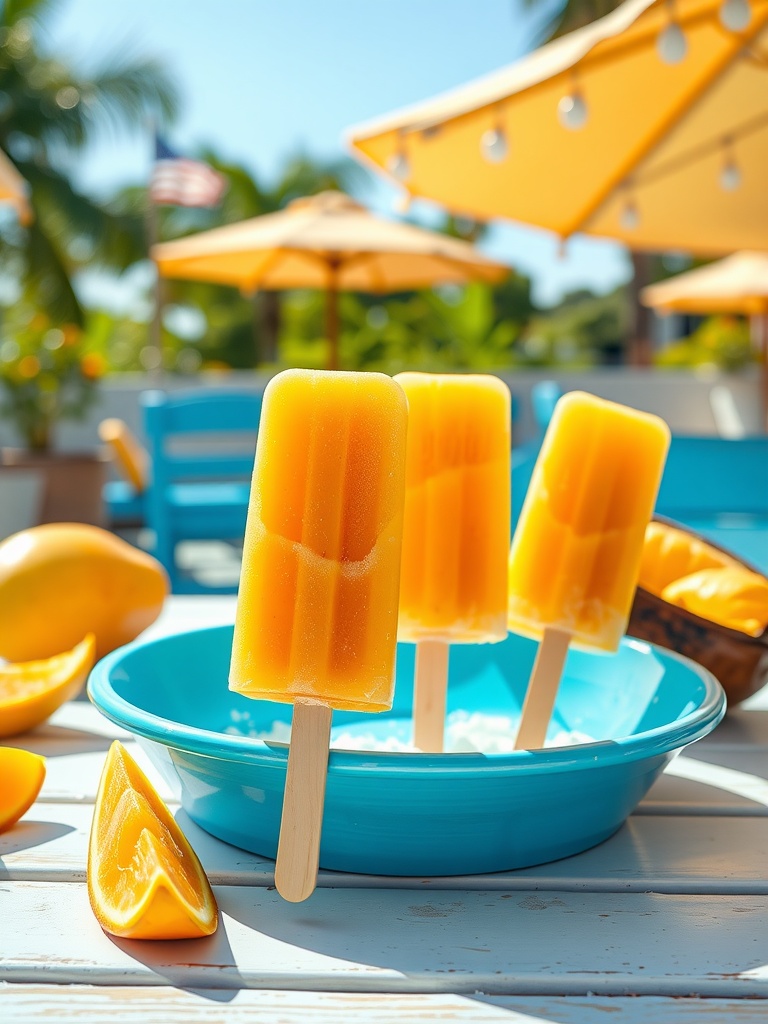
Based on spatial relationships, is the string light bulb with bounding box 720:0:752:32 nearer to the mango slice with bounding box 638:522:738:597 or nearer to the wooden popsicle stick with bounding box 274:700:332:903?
the mango slice with bounding box 638:522:738:597

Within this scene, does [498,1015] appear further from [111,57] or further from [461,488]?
[111,57]

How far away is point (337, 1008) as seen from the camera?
57 centimetres

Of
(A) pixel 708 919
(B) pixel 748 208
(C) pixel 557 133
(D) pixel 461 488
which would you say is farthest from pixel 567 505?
(B) pixel 748 208

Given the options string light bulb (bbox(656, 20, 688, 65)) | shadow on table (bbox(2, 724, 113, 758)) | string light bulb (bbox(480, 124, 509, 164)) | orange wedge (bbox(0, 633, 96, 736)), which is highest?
string light bulb (bbox(656, 20, 688, 65))

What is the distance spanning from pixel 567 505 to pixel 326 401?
0.34 m

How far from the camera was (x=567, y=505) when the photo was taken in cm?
91

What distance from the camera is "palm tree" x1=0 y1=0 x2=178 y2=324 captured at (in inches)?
570

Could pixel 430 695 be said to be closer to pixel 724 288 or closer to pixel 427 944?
pixel 427 944

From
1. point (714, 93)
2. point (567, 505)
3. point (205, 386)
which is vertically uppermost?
point (714, 93)

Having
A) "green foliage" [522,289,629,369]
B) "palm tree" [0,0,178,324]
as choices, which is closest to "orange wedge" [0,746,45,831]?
"palm tree" [0,0,178,324]

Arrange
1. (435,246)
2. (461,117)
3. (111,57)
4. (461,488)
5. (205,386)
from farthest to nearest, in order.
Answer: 1. (111,57)
2. (205,386)
3. (435,246)
4. (461,117)
5. (461,488)

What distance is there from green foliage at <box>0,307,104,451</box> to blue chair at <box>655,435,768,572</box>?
10.7 feet

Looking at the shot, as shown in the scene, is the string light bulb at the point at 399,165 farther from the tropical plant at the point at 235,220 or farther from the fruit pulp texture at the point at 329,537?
Result: the tropical plant at the point at 235,220

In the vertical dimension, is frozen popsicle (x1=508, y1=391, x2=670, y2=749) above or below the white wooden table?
above
